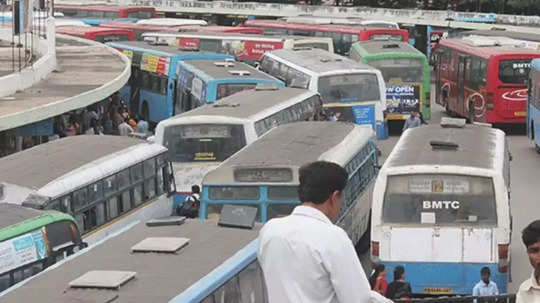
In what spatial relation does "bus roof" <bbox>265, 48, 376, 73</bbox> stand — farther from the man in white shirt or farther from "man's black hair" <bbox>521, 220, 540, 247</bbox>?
the man in white shirt

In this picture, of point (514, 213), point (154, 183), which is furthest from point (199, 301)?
point (514, 213)

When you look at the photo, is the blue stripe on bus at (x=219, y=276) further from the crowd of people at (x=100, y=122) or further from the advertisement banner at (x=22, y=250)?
the crowd of people at (x=100, y=122)

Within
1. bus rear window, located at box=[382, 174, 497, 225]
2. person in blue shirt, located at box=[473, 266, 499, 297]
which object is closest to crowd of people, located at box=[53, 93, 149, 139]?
bus rear window, located at box=[382, 174, 497, 225]

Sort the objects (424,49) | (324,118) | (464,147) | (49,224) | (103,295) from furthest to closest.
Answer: (424,49) < (324,118) < (464,147) < (49,224) < (103,295)

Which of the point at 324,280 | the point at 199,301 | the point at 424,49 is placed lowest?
the point at 424,49

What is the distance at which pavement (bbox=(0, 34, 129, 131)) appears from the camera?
79.1 ft

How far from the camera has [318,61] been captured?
33375 millimetres

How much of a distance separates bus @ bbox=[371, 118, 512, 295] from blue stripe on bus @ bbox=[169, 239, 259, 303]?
5.22 metres

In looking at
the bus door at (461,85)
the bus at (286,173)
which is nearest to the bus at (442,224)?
the bus at (286,173)

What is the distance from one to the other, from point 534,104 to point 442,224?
620 inches

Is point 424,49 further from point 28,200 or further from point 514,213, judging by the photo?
point 28,200

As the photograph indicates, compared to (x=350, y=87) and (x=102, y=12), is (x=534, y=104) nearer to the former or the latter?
(x=350, y=87)

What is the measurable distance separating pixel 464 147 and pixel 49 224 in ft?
20.1

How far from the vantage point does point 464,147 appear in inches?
722
